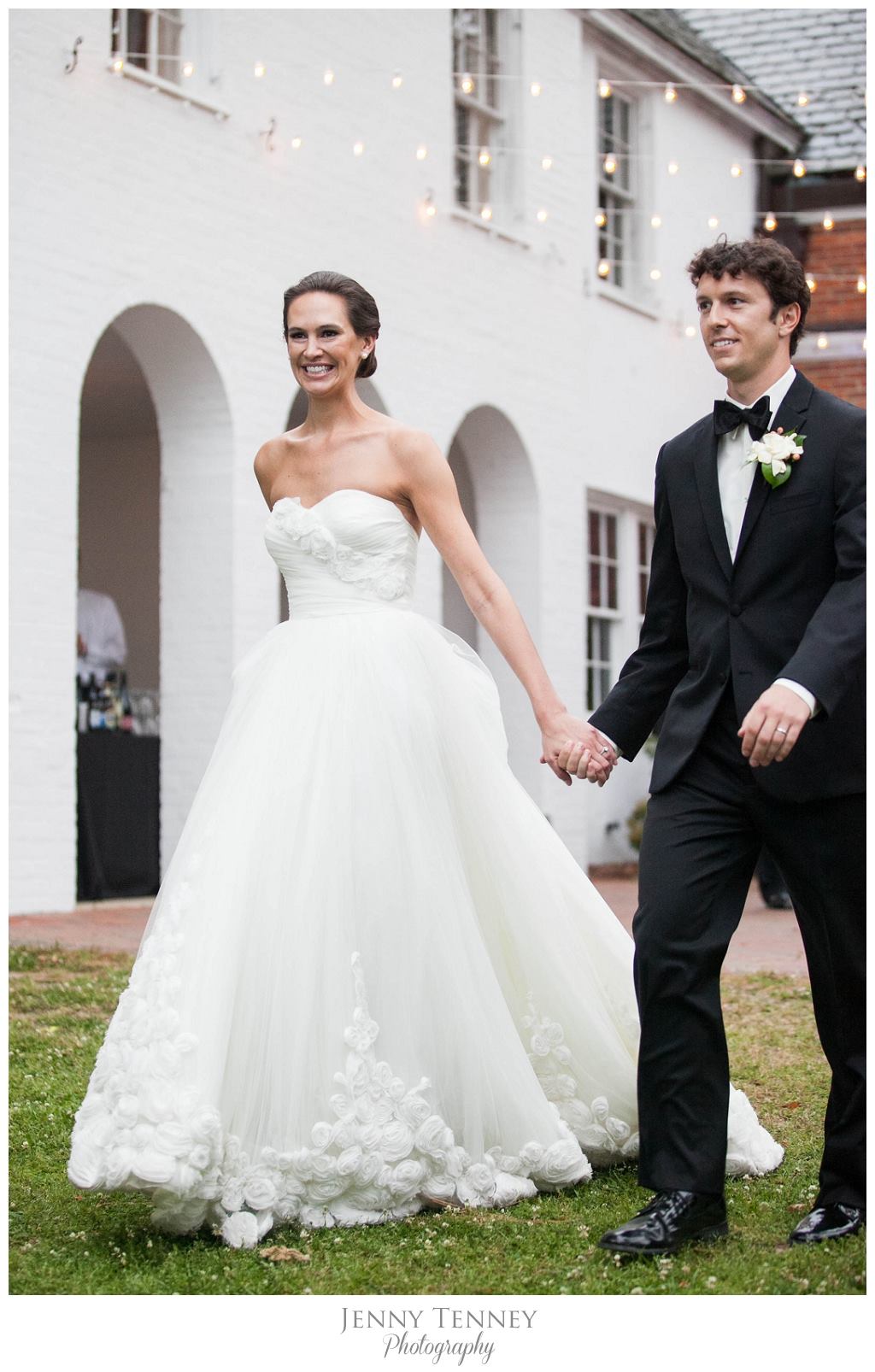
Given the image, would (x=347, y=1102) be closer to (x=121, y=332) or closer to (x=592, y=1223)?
(x=592, y=1223)

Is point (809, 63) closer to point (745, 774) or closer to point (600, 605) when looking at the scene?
point (600, 605)

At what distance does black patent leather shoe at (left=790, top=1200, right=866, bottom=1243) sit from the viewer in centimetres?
329

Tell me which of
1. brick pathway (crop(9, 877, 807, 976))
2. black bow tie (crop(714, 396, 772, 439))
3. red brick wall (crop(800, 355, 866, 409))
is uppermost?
red brick wall (crop(800, 355, 866, 409))

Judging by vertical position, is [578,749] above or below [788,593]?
below

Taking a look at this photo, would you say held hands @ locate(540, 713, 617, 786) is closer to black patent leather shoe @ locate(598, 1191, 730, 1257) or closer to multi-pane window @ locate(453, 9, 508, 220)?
black patent leather shoe @ locate(598, 1191, 730, 1257)

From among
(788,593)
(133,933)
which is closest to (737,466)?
(788,593)

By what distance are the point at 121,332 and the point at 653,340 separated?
19.9 ft

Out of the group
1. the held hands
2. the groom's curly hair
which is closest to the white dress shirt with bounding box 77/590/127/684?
the held hands

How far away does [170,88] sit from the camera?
930 centimetres

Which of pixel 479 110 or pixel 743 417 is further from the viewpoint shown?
pixel 479 110

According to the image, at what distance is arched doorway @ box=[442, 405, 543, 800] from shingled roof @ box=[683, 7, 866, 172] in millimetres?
4989

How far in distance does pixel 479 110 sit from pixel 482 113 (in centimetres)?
5

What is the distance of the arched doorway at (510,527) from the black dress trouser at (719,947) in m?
9.05

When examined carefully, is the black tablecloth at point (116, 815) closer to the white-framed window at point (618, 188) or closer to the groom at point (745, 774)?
the white-framed window at point (618, 188)
